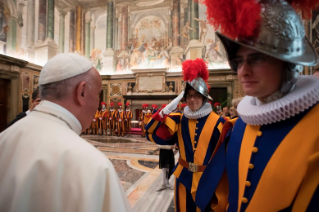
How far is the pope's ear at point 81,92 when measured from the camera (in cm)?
97

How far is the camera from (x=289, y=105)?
78cm

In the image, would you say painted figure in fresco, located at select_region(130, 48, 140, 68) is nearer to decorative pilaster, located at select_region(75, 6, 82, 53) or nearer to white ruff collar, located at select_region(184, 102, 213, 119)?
decorative pilaster, located at select_region(75, 6, 82, 53)

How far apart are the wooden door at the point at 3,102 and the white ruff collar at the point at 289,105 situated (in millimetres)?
12505

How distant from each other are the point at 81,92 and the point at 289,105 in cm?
105

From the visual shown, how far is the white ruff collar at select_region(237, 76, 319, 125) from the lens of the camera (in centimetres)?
76

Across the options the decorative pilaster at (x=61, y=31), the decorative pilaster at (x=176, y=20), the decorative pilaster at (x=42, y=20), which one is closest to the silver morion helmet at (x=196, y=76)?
the decorative pilaster at (x=176, y=20)

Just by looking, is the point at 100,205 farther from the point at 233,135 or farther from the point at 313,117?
the point at 313,117

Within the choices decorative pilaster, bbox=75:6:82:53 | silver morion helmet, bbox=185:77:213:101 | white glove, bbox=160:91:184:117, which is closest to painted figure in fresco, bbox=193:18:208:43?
decorative pilaster, bbox=75:6:82:53

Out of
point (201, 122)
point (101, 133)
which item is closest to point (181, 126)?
point (201, 122)

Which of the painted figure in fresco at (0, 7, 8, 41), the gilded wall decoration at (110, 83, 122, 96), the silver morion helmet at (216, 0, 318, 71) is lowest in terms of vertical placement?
the silver morion helmet at (216, 0, 318, 71)

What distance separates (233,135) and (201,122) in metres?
0.96

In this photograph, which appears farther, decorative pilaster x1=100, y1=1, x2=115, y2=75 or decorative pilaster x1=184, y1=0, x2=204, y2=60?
decorative pilaster x1=100, y1=1, x2=115, y2=75

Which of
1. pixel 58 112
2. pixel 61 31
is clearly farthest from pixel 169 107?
pixel 61 31

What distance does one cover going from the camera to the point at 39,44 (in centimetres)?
1166
